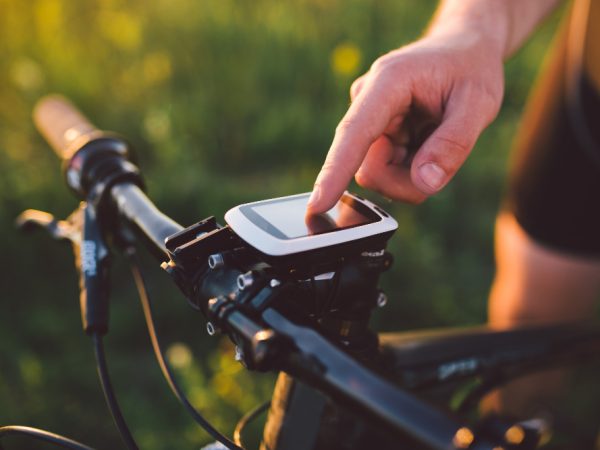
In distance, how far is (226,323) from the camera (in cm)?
67

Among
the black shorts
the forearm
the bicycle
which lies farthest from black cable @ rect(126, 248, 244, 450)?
the black shorts

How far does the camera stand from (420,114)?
1.13 meters

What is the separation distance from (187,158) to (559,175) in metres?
1.81

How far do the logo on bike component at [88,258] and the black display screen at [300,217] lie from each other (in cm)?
33

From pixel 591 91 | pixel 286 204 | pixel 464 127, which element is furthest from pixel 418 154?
pixel 591 91

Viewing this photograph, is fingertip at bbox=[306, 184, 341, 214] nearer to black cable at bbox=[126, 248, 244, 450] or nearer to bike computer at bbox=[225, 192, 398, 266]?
bike computer at bbox=[225, 192, 398, 266]

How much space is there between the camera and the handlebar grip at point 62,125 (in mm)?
1251

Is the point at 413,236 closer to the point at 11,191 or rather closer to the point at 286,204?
the point at 11,191

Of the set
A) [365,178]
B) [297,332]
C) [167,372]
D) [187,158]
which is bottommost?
[187,158]

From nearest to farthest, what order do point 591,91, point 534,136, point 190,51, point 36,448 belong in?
point 591,91 → point 534,136 → point 36,448 → point 190,51

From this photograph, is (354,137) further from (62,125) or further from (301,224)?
(62,125)

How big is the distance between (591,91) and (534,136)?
235 millimetres

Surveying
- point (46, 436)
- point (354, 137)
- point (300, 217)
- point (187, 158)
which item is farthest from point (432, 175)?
point (187, 158)

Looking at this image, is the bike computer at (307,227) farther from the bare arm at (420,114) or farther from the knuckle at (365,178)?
the knuckle at (365,178)
